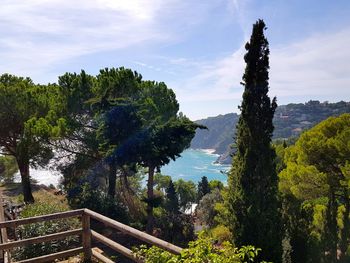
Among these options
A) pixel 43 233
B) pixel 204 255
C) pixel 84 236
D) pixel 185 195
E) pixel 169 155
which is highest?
pixel 204 255

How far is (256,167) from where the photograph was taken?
1218cm

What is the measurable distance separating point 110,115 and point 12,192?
10463 millimetres

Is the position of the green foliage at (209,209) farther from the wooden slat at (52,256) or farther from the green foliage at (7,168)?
the wooden slat at (52,256)

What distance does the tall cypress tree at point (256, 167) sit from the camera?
11914 millimetres

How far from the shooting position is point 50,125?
16734 millimetres

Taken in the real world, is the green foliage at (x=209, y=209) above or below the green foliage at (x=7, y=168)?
below

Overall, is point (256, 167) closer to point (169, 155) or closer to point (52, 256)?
point (169, 155)

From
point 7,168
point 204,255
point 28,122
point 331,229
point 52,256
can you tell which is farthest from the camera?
point 7,168

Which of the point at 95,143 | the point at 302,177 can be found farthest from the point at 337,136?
the point at 95,143

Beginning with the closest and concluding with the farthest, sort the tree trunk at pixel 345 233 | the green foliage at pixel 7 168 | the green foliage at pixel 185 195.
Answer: the tree trunk at pixel 345 233 < the green foliage at pixel 7 168 < the green foliage at pixel 185 195

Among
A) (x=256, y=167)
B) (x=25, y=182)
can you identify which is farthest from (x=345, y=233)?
(x=25, y=182)

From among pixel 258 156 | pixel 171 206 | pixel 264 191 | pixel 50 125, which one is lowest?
pixel 171 206

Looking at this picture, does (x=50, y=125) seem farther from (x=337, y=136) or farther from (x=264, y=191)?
(x=337, y=136)

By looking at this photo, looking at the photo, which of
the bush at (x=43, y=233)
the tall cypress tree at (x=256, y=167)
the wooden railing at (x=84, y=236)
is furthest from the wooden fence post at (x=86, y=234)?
the tall cypress tree at (x=256, y=167)
